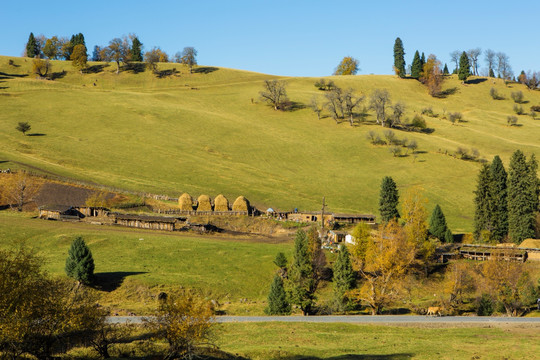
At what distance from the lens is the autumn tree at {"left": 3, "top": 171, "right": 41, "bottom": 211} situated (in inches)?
3474

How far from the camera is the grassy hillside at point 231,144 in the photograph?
108125mm

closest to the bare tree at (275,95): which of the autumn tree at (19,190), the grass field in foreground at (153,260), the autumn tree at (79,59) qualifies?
the autumn tree at (79,59)

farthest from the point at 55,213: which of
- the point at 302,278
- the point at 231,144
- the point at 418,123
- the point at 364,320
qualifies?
the point at 418,123

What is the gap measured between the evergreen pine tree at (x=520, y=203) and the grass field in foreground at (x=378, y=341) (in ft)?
125

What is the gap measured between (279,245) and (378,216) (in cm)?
2745

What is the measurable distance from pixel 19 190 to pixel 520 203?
80430 mm

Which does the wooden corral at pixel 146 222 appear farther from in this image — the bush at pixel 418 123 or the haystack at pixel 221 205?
the bush at pixel 418 123

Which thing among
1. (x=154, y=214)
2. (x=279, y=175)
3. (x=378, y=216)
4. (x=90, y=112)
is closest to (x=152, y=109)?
(x=90, y=112)

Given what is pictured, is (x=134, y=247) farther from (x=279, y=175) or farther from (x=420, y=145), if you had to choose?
(x=420, y=145)

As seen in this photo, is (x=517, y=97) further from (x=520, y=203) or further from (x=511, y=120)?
(x=520, y=203)

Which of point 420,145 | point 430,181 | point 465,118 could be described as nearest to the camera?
point 430,181

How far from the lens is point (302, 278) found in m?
59.1

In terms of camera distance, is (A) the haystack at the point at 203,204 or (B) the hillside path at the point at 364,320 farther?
(A) the haystack at the point at 203,204

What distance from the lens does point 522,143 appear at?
147 m
